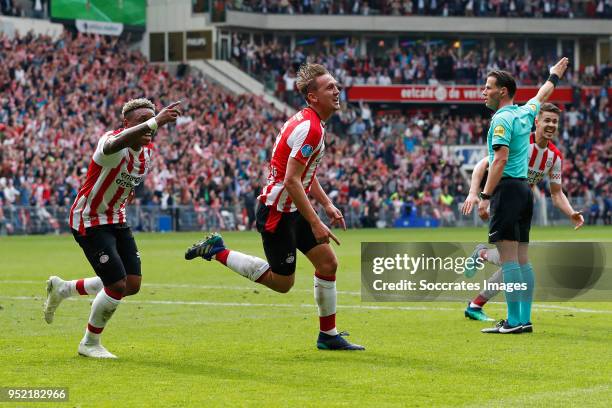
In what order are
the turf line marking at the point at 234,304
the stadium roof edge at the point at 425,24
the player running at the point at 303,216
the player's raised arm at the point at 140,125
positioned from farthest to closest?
the stadium roof edge at the point at 425,24
the turf line marking at the point at 234,304
the player running at the point at 303,216
the player's raised arm at the point at 140,125

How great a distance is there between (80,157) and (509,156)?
1086 inches

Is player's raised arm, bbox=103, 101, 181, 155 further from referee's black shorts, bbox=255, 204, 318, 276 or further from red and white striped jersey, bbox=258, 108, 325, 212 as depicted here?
referee's black shorts, bbox=255, 204, 318, 276

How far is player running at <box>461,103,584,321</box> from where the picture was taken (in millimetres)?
11961

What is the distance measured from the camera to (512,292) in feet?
36.6

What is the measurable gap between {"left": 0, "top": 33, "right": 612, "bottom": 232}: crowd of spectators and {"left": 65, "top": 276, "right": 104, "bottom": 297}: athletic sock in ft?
83.4

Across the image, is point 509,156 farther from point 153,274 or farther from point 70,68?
point 70,68

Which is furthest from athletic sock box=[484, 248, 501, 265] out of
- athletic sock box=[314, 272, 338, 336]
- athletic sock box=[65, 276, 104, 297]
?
athletic sock box=[65, 276, 104, 297]

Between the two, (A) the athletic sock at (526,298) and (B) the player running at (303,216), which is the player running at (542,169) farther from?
(B) the player running at (303,216)

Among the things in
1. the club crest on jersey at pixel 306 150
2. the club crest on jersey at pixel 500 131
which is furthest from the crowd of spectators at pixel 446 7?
the club crest on jersey at pixel 306 150

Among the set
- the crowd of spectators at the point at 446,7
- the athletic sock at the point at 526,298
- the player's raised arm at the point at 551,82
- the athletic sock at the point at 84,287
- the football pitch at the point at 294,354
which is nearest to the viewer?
the football pitch at the point at 294,354

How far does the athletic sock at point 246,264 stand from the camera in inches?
402

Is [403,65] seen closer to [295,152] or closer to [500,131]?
[500,131]

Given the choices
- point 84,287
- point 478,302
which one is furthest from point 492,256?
point 84,287

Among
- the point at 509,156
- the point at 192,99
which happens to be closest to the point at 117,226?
the point at 509,156
